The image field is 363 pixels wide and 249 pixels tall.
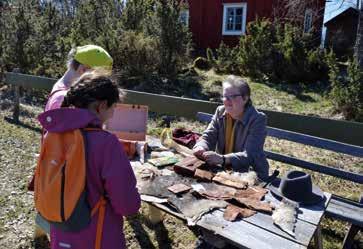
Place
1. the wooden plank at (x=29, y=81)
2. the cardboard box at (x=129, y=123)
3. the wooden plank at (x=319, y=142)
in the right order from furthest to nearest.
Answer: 1. the wooden plank at (x=29, y=81)
2. the cardboard box at (x=129, y=123)
3. the wooden plank at (x=319, y=142)

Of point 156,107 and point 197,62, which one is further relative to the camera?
point 197,62

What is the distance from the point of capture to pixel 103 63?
10.1 ft

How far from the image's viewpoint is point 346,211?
310cm

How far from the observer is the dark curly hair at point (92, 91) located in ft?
6.35

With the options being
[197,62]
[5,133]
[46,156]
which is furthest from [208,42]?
[46,156]

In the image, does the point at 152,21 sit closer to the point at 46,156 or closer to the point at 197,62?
the point at 197,62

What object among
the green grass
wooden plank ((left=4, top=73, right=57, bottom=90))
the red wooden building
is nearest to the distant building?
the red wooden building

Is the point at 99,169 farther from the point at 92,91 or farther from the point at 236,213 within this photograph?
the point at 236,213

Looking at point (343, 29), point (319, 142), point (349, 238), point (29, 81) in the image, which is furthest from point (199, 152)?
point (343, 29)

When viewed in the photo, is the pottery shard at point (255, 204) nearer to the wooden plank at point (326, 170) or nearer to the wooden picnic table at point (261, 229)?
the wooden picnic table at point (261, 229)

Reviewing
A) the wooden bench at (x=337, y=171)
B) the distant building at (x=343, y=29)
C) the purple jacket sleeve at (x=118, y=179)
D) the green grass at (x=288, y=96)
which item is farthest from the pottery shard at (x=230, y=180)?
the distant building at (x=343, y=29)

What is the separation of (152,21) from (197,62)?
407cm

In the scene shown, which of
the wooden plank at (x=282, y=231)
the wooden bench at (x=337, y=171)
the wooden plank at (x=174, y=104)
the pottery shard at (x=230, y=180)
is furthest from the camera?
the wooden plank at (x=174, y=104)

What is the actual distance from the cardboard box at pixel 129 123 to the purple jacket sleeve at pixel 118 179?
1.73m
